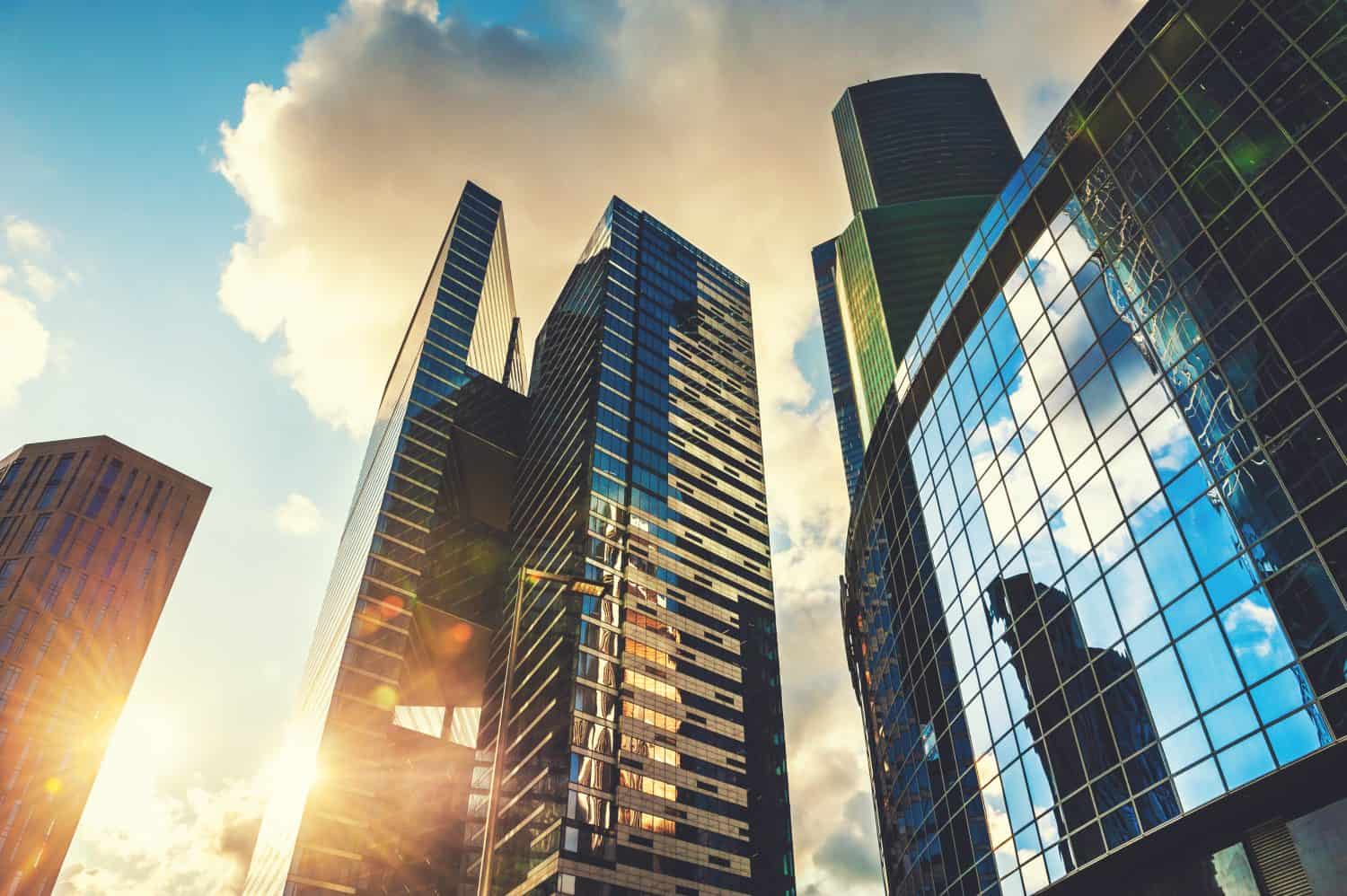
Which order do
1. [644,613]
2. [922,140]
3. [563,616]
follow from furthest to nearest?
[922,140] → [644,613] → [563,616]

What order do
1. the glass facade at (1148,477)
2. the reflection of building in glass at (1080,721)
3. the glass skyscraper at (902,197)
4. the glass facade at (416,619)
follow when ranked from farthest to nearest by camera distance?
the glass skyscraper at (902,197)
the glass facade at (416,619)
the reflection of building in glass at (1080,721)
the glass facade at (1148,477)

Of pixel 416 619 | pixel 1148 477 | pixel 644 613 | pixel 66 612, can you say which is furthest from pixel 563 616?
pixel 1148 477

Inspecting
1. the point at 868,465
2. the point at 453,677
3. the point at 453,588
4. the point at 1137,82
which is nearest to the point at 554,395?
the point at 453,588

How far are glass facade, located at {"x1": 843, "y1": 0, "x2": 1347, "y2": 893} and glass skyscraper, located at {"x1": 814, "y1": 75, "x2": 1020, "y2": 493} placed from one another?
77880 millimetres

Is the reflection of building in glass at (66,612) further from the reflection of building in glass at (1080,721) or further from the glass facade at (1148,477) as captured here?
the reflection of building in glass at (1080,721)

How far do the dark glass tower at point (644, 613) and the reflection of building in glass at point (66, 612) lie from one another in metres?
52.0

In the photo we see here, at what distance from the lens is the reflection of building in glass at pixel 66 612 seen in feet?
357

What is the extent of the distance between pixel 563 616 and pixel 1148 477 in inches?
3159

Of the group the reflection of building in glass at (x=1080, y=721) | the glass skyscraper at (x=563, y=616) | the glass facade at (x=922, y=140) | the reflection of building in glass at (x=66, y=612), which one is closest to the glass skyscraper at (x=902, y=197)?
the glass facade at (x=922, y=140)

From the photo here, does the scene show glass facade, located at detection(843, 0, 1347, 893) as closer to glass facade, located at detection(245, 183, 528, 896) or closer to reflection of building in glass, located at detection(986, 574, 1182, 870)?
reflection of building in glass, located at detection(986, 574, 1182, 870)

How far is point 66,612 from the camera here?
378ft

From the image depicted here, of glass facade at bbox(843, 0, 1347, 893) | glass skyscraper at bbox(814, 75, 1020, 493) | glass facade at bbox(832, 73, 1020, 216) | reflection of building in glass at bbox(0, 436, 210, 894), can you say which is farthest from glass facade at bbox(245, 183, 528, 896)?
glass facade at bbox(832, 73, 1020, 216)

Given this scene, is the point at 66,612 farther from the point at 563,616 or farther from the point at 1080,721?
the point at 1080,721

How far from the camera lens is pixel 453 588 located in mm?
134500
